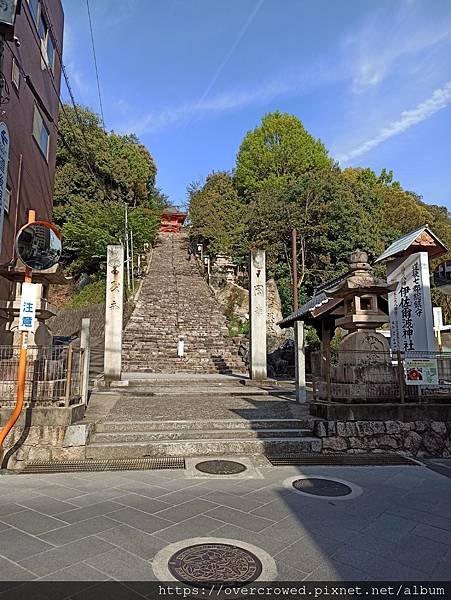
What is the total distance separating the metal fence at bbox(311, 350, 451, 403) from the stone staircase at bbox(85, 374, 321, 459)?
0.99 metres

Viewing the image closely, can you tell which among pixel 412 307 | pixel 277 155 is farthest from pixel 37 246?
pixel 277 155

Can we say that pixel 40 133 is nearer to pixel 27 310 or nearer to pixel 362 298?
pixel 27 310

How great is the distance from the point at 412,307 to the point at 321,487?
6322 mm

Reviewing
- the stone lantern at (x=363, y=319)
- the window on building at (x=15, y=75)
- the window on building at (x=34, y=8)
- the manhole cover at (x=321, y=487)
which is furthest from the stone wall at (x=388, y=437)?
the window on building at (x=34, y=8)

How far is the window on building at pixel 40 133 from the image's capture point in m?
13.2

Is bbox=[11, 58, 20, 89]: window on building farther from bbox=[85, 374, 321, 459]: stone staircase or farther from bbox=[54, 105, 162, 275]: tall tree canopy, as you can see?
bbox=[54, 105, 162, 275]: tall tree canopy

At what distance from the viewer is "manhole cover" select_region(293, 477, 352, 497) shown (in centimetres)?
514

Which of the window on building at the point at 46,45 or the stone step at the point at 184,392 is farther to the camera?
the window on building at the point at 46,45

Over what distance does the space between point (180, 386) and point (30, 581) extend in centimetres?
995

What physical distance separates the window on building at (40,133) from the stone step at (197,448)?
35.7 feet

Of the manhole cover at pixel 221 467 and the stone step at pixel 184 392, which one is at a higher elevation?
the stone step at pixel 184 392

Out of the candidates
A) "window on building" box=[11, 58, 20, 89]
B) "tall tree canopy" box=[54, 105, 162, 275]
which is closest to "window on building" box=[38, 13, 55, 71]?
"window on building" box=[11, 58, 20, 89]

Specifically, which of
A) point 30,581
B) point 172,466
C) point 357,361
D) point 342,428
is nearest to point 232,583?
point 30,581

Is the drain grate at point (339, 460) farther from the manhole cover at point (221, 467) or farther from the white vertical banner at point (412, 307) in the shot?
the white vertical banner at point (412, 307)
